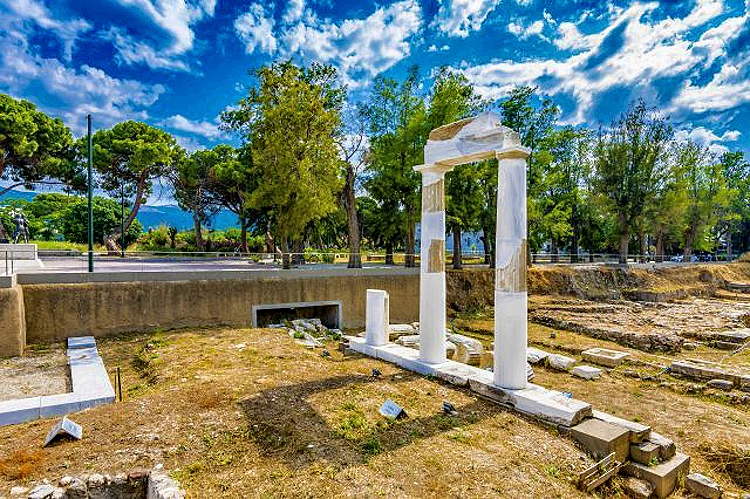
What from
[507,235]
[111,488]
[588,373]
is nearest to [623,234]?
[588,373]

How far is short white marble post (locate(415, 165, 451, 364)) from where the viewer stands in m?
8.72

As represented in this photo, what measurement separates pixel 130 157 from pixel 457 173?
79.6ft

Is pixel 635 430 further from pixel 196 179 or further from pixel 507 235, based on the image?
pixel 196 179

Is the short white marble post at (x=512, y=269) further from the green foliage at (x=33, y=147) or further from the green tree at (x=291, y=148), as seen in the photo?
the green foliage at (x=33, y=147)

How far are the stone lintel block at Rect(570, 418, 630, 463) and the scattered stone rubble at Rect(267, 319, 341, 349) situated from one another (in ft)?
27.0

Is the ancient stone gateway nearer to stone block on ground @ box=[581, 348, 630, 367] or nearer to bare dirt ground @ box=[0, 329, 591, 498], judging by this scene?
bare dirt ground @ box=[0, 329, 591, 498]

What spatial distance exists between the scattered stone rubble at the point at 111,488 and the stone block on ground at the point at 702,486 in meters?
6.77

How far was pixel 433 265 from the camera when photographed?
8.81 meters

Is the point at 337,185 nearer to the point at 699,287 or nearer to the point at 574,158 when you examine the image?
the point at 574,158

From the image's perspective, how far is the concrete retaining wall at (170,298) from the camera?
11.7 metres

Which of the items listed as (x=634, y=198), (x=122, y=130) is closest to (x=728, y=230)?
(x=634, y=198)

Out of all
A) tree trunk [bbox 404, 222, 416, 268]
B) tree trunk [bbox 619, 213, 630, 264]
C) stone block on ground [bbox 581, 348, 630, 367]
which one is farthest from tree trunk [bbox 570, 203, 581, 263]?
stone block on ground [bbox 581, 348, 630, 367]

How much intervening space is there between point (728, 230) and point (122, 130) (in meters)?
65.8

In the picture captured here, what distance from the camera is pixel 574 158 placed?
37.8 m
